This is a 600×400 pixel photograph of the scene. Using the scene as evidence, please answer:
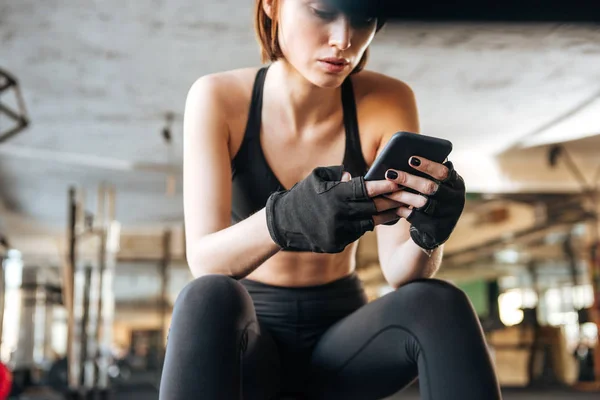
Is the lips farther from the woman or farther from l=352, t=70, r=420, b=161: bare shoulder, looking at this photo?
l=352, t=70, r=420, b=161: bare shoulder

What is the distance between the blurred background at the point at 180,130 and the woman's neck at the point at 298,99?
0.67 ft

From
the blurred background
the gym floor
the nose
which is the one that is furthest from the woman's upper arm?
the gym floor

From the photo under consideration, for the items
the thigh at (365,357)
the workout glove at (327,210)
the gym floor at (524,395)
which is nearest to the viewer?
the workout glove at (327,210)

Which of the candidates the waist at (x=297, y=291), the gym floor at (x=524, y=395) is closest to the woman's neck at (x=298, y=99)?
the waist at (x=297, y=291)

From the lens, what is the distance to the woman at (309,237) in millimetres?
811

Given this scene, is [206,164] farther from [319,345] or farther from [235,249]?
[319,345]

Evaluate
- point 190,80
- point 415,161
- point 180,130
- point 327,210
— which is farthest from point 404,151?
point 180,130

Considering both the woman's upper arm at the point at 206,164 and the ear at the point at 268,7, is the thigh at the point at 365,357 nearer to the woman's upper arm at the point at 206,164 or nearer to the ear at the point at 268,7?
the woman's upper arm at the point at 206,164

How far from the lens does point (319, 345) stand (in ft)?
3.34

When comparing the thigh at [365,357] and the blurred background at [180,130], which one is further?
the blurred background at [180,130]

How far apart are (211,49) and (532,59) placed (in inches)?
88.8

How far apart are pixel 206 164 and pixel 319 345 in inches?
12.7

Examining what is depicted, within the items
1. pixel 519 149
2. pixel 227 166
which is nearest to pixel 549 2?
pixel 227 166

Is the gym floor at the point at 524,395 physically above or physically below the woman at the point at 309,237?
below
